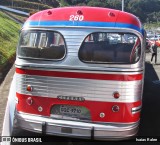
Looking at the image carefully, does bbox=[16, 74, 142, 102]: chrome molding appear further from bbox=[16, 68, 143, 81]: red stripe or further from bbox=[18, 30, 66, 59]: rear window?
bbox=[18, 30, 66, 59]: rear window

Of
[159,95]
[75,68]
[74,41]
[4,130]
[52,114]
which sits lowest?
[159,95]

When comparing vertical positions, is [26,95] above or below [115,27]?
below

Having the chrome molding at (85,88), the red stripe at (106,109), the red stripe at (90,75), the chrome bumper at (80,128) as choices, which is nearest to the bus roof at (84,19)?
the red stripe at (90,75)

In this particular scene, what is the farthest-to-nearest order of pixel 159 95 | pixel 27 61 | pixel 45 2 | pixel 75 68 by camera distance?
pixel 45 2 → pixel 159 95 → pixel 27 61 → pixel 75 68

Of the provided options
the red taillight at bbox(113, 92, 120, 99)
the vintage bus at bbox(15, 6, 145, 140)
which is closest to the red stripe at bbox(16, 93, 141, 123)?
the vintage bus at bbox(15, 6, 145, 140)

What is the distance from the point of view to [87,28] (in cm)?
555

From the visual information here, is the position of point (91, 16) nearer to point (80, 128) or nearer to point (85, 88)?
point (85, 88)

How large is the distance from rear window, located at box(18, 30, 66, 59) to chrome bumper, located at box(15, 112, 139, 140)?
3.58 ft

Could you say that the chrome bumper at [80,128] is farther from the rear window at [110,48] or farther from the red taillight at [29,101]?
the rear window at [110,48]

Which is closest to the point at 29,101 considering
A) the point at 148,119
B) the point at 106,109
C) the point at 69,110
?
the point at 69,110

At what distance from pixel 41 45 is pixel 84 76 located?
104 cm

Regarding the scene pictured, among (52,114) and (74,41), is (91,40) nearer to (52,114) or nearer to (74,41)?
(74,41)

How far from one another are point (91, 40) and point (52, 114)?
4.68 ft

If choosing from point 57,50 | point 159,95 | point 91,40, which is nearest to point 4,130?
point 57,50
